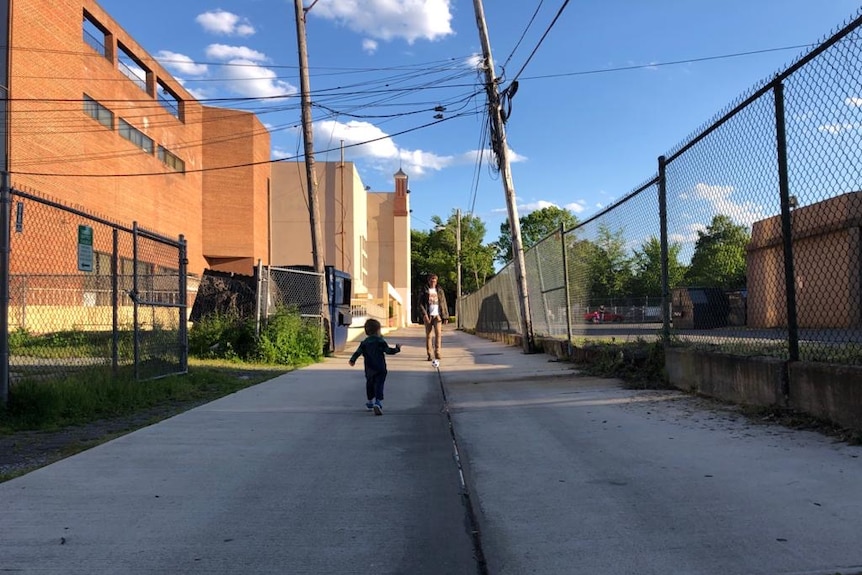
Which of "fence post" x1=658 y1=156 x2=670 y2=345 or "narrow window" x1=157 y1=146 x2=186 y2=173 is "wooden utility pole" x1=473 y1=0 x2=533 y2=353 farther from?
"narrow window" x1=157 y1=146 x2=186 y2=173

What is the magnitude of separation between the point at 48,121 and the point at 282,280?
17099 mm

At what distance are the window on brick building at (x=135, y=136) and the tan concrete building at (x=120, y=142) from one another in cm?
6

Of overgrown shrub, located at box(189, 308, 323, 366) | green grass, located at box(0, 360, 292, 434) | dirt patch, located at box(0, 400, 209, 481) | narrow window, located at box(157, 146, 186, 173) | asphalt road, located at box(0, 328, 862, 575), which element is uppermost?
narrow window, located at box(157, 146, 186, 173)

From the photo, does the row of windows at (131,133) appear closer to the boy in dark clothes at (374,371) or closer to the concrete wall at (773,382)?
the boy in dark clothes at (374,371)

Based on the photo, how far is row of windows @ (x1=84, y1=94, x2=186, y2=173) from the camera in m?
29.3

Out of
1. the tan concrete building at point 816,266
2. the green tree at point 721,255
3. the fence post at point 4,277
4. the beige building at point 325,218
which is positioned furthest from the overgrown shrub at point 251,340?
the beige building at point 325,218

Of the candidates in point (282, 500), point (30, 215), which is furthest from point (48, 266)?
point (282, 500)

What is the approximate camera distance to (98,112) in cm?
2983

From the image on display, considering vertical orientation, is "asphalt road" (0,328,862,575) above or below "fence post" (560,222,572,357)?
below

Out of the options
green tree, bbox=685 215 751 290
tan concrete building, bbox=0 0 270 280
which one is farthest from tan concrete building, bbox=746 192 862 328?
tan concrete building, bbox=0 0 270 280

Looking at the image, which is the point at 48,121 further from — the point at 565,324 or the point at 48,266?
the point at 565,324

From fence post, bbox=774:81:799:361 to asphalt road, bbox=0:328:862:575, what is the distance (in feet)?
2.70

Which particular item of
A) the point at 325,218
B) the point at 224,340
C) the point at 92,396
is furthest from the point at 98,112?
the point at 92,396

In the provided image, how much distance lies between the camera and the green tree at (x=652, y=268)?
313 inches
